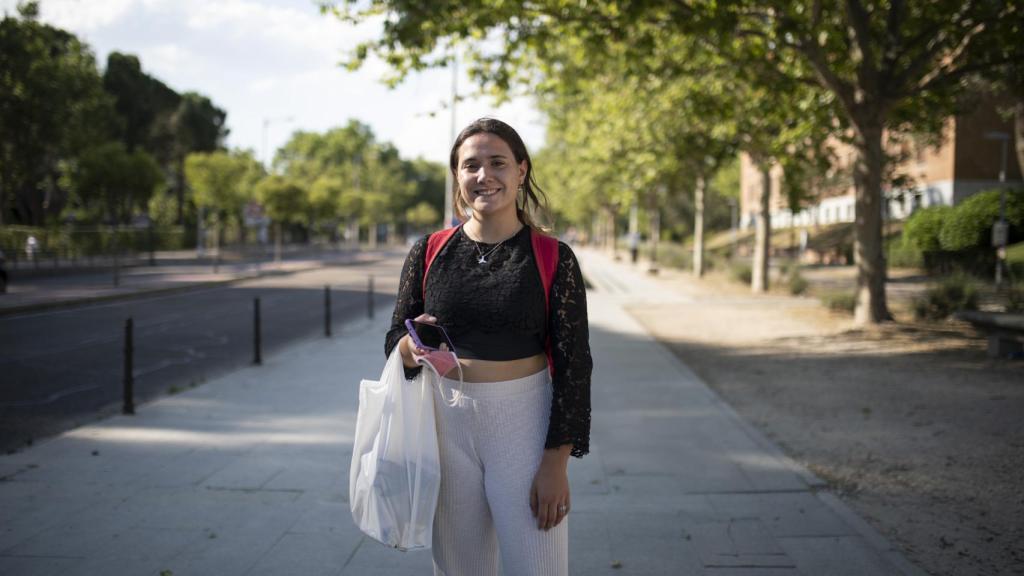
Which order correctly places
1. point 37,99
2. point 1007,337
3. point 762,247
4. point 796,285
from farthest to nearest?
1. point 37,99
2. point 762,247
3. point 796,285
4. point 1007,337

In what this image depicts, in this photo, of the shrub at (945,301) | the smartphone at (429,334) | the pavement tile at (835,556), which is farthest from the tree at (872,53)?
the smartphone at (429,334)

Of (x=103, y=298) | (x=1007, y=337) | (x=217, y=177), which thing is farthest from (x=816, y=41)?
(x=217, y=177)

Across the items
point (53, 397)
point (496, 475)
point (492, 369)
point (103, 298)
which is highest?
point (492, 369)

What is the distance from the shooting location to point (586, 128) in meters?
23.6

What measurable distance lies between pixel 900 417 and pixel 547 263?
19.7 feet

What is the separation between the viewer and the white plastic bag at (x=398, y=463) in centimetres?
241

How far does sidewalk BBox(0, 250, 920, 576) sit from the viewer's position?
385 cm

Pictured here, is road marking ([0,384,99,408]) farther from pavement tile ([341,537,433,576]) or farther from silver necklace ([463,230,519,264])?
silver necklace ([463,230,519,264])

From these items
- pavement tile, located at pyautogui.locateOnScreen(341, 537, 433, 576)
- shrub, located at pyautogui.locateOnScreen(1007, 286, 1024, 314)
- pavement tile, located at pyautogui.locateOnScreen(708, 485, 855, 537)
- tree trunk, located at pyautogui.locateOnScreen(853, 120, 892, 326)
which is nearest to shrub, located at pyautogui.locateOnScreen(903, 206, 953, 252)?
shrub, located at pyautogui.locateOnScreen(1007, 286, 1024, 314)

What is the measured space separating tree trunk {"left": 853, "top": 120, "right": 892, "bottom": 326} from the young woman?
11965mm

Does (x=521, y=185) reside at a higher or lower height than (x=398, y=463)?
higher

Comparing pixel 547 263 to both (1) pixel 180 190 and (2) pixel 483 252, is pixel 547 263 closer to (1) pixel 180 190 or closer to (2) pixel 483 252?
(2) pixel 483 252

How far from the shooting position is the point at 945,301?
14.2m

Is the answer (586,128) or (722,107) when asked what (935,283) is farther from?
(586,128)
